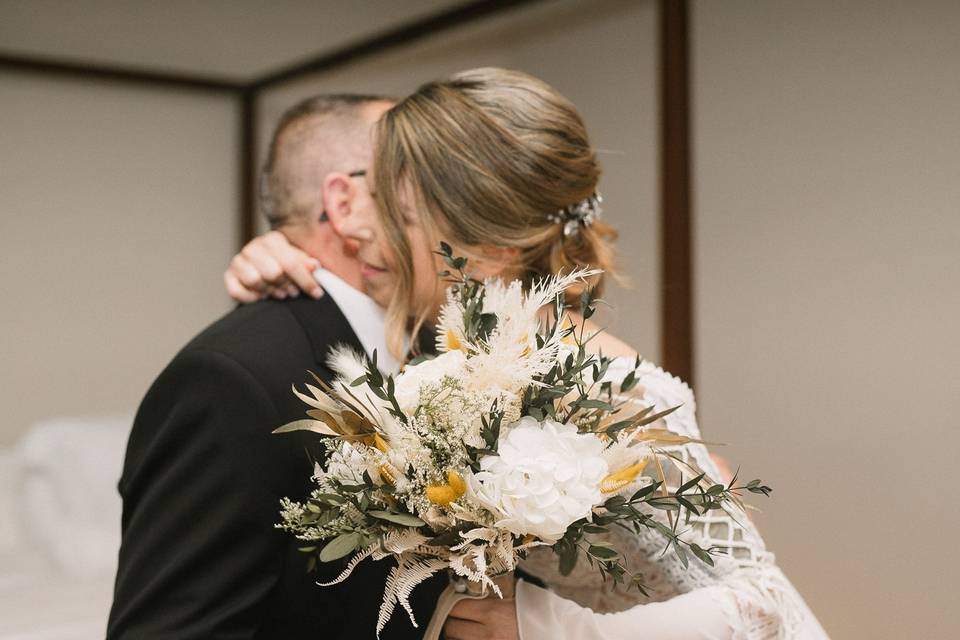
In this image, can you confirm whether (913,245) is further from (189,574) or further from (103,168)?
(103,168)

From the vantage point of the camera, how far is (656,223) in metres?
3.12

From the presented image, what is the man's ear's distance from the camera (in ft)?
5.31

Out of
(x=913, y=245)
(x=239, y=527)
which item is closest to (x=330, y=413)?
(x=239, y=527)

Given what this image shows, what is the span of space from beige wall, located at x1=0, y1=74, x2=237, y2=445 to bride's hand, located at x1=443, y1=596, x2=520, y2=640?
3.13 meters

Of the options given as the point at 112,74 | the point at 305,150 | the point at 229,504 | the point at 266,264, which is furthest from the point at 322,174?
the point at 112,74

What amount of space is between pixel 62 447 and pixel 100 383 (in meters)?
0.45

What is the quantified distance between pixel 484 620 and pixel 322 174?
890 mm

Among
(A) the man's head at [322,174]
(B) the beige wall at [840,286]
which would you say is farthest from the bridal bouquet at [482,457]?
(B) the beige wall at [840,286]

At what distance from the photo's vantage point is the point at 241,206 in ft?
13.9

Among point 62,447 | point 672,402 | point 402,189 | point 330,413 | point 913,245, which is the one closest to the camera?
point 330,413

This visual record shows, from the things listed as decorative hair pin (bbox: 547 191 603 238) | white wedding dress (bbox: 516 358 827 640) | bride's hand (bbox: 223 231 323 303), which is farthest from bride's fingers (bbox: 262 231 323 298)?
white wedding dress (bbox: 516 358 827 640)

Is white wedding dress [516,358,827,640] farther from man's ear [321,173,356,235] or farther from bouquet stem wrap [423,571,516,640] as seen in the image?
man's ear [321,173,356,235]

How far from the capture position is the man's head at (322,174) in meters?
1.63

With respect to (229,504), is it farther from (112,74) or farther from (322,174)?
(112,74)
